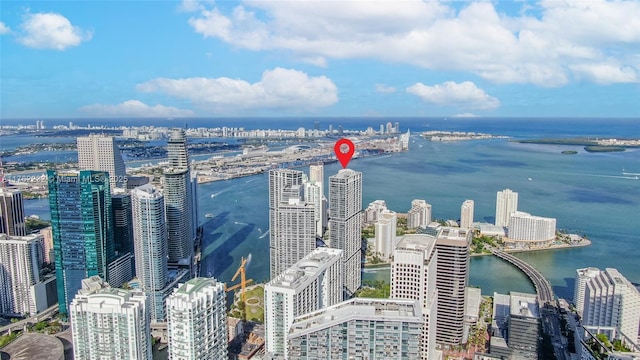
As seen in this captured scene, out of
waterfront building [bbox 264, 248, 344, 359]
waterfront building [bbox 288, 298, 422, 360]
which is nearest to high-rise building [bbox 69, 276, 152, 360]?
waterfront building [bbox 264, 248, 344, 359]

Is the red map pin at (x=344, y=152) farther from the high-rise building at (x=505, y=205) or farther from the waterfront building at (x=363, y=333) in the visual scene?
the high-rise building at (x=505, y=205)

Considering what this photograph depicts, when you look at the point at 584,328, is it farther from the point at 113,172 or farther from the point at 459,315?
the point at 113,172

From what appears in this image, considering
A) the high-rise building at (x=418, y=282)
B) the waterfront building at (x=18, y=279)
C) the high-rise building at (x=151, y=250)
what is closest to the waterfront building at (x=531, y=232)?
the high-rise building at (x=418, y=282)

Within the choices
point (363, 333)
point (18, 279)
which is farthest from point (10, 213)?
point (363, 333)

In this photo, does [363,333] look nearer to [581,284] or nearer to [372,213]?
Result: [581,284]

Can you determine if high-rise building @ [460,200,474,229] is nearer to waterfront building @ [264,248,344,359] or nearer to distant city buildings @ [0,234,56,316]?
waterfront building @ [264,248,344,359]

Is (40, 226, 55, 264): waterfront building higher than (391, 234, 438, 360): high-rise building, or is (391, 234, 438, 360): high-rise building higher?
(391, 234, 438, 360): high-rise building

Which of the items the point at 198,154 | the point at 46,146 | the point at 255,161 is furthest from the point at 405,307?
the point at 46,146
